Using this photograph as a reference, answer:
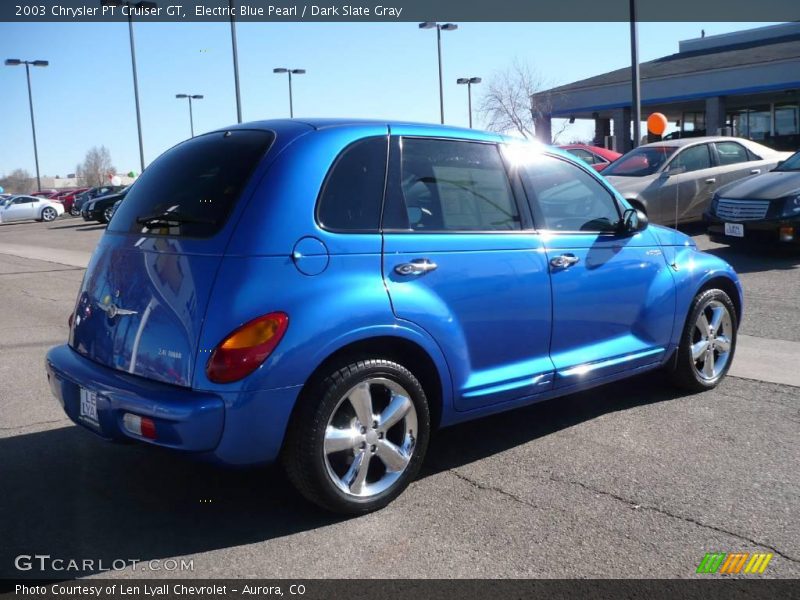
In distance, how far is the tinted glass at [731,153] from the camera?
1405 centimetres

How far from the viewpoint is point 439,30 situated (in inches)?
1394

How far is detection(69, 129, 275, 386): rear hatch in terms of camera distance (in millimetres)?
3418

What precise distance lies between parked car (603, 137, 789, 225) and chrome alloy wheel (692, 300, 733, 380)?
7503 millimetres

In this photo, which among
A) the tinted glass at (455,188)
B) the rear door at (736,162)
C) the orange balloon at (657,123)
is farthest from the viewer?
the rear door at (736,162)

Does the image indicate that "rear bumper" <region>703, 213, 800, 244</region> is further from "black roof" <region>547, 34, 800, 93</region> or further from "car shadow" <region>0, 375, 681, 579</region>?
"black roof" <region>547, 34, 800, 93</region>

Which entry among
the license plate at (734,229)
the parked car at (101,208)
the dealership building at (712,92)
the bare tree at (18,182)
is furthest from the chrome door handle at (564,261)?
the bare tree at (18,182)

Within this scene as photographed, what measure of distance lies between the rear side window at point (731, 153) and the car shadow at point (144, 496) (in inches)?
406

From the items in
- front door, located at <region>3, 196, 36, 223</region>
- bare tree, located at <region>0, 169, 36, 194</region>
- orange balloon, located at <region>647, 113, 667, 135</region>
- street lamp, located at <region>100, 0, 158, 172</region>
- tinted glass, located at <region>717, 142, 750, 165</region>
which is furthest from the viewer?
bare tree, located at <region>0, 169, 36, 194</region>

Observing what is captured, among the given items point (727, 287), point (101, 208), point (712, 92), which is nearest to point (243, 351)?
point (727, 287)

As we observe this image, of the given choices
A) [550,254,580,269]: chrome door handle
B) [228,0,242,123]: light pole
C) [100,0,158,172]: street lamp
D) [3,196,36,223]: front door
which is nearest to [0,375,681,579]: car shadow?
[550,254,580,269]: chrome door handle

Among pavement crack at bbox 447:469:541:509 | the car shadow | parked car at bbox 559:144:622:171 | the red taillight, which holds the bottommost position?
pavement crack at bbox 447:469:541:509

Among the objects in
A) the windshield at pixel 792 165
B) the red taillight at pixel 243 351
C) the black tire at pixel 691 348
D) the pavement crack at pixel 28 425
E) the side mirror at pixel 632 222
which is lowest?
the pavement crack at pixel 28 425

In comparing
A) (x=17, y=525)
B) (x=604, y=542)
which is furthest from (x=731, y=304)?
(x=17, y=525)

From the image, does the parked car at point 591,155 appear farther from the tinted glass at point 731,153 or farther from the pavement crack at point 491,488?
the pavement crack at point 491,488
